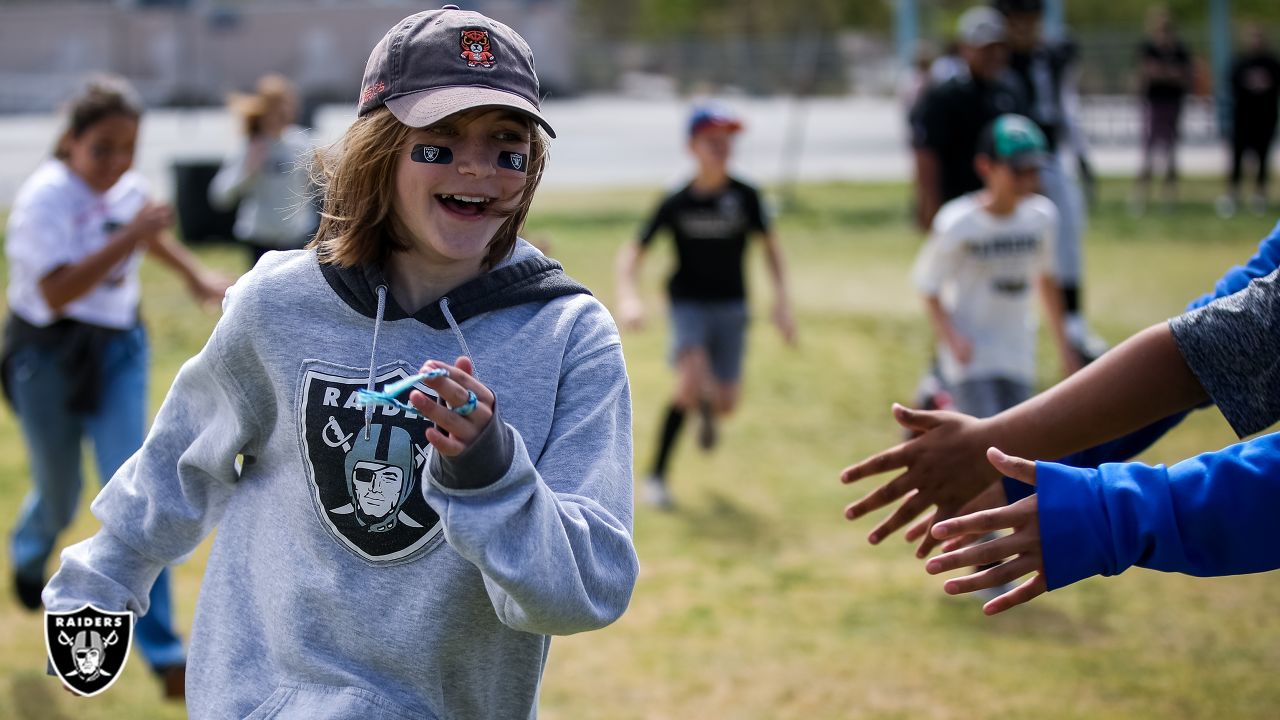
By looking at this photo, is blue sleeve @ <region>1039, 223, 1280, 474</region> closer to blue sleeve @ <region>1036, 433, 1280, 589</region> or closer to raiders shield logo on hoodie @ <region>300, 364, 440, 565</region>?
blue sleeve @ <region>1036, 433, 1280, 589</region>

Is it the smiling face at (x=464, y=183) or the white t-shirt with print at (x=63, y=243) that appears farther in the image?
the white t-shirt with print at (x=63, y=243)

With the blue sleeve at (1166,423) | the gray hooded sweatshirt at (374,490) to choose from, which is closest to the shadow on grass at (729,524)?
the blue sleeve at (1166,423)

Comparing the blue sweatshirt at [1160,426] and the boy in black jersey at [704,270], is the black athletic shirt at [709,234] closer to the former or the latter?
the boy in black jersey at [704,270]

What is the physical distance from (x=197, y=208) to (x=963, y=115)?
11.7m

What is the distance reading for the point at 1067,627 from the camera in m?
5.95

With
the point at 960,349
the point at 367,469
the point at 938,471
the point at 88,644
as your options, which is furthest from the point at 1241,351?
the point at 960,349

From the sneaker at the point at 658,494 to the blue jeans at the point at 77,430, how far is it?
314 cm

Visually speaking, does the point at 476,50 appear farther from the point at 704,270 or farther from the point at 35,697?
the point at 704,270

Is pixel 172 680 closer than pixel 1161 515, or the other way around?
pixel 1161 515

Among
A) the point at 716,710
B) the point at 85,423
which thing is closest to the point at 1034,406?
the point at 716,710

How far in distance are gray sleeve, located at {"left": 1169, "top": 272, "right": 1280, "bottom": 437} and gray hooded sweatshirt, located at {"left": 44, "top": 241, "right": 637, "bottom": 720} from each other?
1.07 m

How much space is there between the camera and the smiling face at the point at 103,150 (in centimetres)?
541

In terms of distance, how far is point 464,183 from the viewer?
2.34 meters

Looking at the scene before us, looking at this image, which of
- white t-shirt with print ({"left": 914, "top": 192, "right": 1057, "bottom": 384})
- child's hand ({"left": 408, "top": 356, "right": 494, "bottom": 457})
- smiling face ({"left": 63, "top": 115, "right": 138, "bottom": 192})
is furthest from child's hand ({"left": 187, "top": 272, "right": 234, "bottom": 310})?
child's hand ({"left": 408, "top": 356, "right": 494, "bottom": 457})
